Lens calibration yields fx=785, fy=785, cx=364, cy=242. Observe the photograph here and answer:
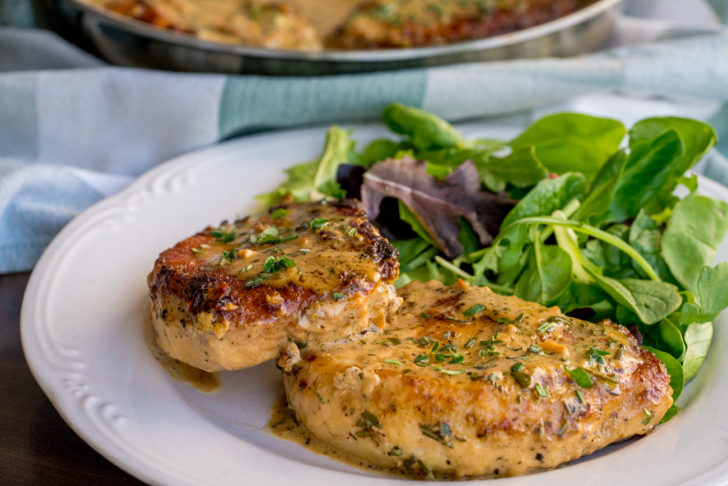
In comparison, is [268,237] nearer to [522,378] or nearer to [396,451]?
[396,451]

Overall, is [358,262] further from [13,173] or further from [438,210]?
[13,173]

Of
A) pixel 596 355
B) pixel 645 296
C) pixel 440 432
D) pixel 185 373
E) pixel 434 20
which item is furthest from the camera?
pixel 434 20

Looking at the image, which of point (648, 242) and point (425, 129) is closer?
point (648, 242)

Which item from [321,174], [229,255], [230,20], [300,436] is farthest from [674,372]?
[230,20]

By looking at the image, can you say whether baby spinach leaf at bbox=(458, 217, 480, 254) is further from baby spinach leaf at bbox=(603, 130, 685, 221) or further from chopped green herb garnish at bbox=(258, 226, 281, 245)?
chopped green herb garnish at bbox=(258, 226, 281, 245)

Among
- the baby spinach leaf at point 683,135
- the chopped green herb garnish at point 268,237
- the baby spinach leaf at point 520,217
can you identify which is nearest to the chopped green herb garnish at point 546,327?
the baby spinach leaf at point 520,217

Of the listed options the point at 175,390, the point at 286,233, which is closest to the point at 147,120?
the point at 286,233

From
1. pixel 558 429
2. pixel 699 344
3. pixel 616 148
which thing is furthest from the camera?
pixel 616 148
